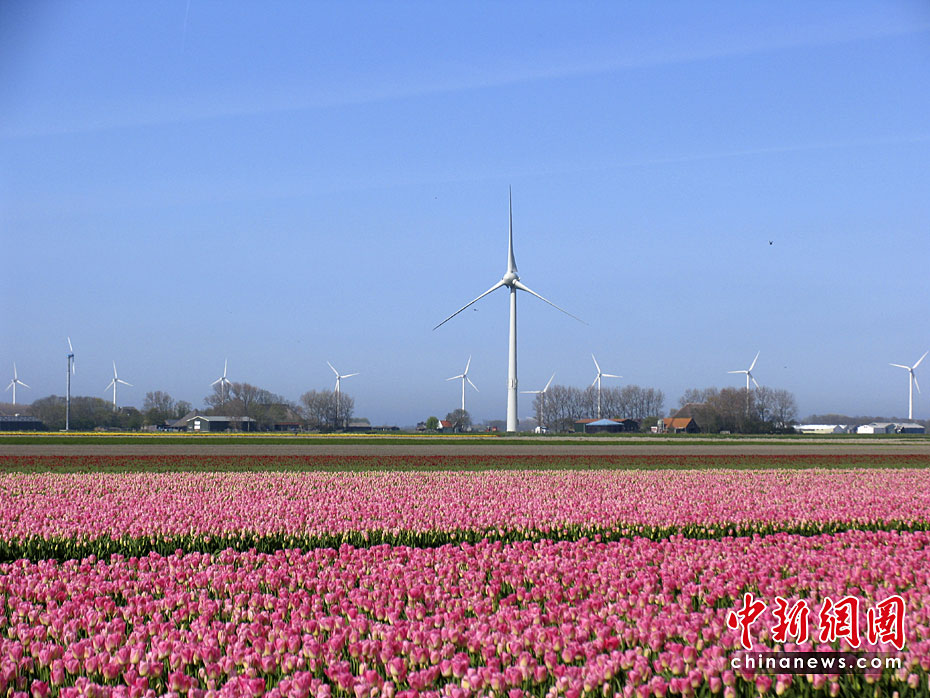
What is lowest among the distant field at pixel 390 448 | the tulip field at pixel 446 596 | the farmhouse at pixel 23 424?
the farmhouse at pixel 23 424

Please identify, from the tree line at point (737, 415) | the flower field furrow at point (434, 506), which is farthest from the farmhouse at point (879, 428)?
the flower field furrow at point (434, 506)

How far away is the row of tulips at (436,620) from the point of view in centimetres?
547

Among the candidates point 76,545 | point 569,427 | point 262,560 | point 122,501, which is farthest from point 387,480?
point 569,427

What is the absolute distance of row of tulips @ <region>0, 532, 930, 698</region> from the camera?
5469 mm

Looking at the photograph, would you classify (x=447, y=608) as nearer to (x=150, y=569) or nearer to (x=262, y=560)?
(x=262, y=560)

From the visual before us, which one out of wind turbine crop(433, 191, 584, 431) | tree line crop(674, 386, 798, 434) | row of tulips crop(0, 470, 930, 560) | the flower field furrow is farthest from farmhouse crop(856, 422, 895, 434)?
row of tulips crop(0, 470, 930, 560)

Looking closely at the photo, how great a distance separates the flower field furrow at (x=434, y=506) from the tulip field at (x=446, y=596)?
Result: 8 cm

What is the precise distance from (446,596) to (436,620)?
1.02m

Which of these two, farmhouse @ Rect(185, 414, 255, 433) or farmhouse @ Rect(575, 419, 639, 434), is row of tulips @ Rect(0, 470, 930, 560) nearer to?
farmhouse @ Rect(575, 419, 639, 434)

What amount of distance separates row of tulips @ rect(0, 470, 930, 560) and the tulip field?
0.07 m

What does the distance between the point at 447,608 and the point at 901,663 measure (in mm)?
3578

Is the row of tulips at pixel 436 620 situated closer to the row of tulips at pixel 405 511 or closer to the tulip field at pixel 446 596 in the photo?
the tulip field at pixel 446 596
